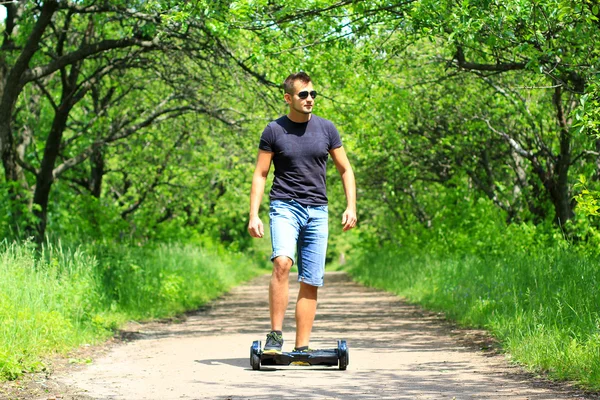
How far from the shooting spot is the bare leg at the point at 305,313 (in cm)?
785

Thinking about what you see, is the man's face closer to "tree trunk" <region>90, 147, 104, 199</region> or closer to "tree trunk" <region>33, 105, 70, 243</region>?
"tree trunk" <region>33, 105, 70, 243</region>

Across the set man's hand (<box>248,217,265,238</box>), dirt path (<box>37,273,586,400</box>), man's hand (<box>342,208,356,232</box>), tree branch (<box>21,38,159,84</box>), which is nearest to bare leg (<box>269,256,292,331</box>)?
man's hand (<box>248,217,265,238</box>)

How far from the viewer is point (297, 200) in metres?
7.78

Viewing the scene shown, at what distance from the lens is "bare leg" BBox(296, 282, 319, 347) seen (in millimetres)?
7852


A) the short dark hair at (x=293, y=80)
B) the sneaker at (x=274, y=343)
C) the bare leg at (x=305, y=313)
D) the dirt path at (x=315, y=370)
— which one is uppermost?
the short dark hair at (x=293, y=80)

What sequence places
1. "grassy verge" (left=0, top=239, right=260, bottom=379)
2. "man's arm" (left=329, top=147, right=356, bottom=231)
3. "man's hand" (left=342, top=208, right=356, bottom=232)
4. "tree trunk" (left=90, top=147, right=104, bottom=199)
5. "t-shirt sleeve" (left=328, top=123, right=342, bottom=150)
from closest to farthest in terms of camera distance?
"man's hand" (left=342, top=208, right=356, bottom=232)
"man's arm" (left=329, top=147, right=356, bottom=231)
"t-shirt sleeve" (left=328, top=123, right=342, bottom=150)
"grassy verge" (left=0, top=239, right=260, bottom=379)
"tree trunk" (left=90, top=147, right=104, bottom=199)

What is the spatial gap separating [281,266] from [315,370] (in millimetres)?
910

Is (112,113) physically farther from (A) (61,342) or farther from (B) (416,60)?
(A) (61,342)

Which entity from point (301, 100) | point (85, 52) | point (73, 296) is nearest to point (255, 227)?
point (301, 100)

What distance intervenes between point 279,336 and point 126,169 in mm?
20052

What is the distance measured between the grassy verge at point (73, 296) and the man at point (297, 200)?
201cm

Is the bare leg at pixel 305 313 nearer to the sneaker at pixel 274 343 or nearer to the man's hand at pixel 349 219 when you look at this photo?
the sneaker at pixel 274 343

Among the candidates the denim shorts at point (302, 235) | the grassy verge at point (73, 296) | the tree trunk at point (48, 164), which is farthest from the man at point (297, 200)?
the tree trunk at point (48, 164)

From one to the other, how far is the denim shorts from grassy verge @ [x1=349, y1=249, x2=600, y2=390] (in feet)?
6.03
